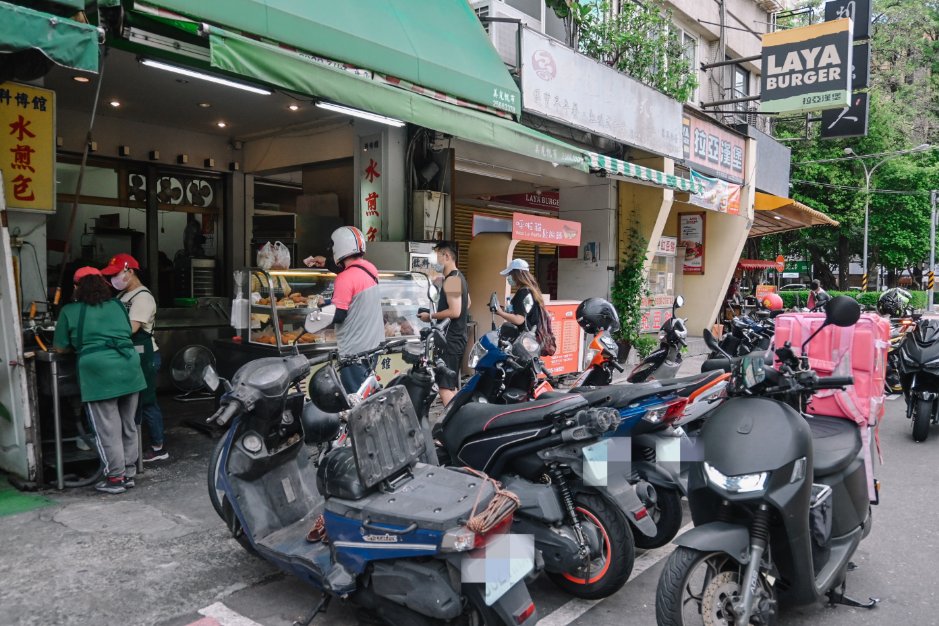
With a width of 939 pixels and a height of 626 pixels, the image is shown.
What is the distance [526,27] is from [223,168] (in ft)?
17.2

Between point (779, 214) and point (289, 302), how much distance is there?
15129 mm

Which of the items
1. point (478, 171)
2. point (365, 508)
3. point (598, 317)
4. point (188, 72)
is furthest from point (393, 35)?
point (365, 508)

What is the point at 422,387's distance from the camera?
13.3 ft

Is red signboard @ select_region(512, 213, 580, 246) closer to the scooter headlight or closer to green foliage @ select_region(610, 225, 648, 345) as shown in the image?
green foliage @ select_region(610, 225, 648, 345)

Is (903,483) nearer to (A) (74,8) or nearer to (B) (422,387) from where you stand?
(B) (422,387)

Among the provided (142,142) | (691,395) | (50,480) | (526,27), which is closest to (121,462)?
(50,480)

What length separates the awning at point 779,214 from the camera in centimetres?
1628

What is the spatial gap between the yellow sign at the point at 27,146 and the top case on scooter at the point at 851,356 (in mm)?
5807

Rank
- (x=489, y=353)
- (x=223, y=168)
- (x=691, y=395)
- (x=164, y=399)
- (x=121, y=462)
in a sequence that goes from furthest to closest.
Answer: (x=223, y=168), (x=164, y=399), (x=121, y=462), (x=489, y=353), (x=691, y=395)

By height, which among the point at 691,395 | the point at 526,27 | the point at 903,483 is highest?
the point at 526,27

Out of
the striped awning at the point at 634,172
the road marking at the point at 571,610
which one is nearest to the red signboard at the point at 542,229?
the striped awning at the point at 634,172

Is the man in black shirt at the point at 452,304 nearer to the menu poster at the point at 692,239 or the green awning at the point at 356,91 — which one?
the green awning at the point at 356,91

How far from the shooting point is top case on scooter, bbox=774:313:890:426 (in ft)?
13.3

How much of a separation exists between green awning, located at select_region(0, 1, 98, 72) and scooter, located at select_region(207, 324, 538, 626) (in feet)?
8.44
